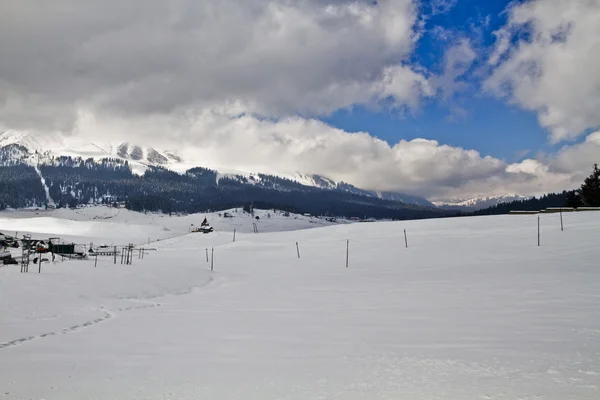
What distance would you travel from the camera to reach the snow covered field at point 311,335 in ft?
23.0

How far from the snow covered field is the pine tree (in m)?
39.6

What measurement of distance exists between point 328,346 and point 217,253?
50.6 m

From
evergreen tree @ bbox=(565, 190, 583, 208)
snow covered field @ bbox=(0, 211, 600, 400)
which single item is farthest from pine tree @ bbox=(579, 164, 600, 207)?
snow covered field @ bbox=(0, 211, 600, 400)

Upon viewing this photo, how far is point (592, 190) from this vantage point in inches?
2557

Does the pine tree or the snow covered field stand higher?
the pine tree

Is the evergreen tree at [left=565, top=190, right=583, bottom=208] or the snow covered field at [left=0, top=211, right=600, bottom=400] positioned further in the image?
the evergreen tree at [left=565, top=190, right=583, bottom=208]

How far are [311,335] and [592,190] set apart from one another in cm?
7051

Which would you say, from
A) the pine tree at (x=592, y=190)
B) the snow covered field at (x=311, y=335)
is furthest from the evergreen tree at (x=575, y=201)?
the snow covered field at (x=311, y=335)

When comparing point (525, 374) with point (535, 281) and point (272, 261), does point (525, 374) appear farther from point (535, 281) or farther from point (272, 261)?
point (272, 261)

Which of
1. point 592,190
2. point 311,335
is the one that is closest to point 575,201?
point 592,190

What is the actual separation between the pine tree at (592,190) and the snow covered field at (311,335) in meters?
39.6

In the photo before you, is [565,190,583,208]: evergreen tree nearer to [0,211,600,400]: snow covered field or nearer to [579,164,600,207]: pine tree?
[579,164,600,207]: pine tree

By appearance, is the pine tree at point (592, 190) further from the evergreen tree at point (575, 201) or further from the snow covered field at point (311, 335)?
the snow covered field at point (311, 335)

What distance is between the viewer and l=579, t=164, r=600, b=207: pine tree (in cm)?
6412
